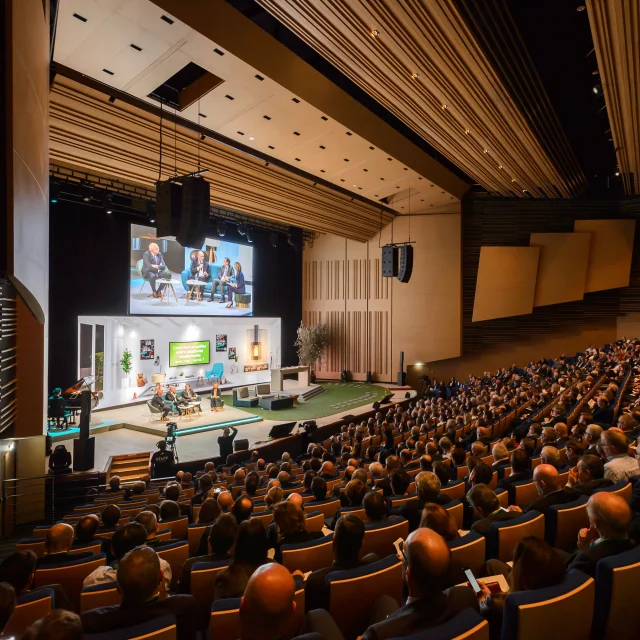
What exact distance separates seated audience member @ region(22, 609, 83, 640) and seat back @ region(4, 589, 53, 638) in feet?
2.84

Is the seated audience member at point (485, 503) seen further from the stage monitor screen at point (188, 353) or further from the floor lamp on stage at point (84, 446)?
the stage monitor screen at point (188, 353)

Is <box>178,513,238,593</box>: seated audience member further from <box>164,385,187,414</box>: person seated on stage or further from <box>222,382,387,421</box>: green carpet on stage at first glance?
<box>164,385,187,414</box>: person seated on stage

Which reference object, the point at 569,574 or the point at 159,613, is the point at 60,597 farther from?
the point at 569,574

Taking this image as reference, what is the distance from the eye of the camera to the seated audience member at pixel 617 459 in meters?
3.44

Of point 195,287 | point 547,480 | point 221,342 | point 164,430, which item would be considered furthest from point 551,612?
point 221,342

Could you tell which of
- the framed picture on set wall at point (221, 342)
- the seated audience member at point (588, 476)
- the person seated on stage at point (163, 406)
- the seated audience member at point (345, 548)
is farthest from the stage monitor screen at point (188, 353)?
the seated audience member at point (345, 548)

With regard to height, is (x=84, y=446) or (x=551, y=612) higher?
(x=551, y=612)

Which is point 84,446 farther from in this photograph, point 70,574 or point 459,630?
point 459,630

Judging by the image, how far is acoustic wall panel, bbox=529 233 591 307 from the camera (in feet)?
53.7

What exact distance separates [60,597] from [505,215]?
748 inches

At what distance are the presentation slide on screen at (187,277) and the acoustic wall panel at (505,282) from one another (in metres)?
9.23

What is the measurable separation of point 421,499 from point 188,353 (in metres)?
15.2

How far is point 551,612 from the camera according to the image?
1524 millimetres

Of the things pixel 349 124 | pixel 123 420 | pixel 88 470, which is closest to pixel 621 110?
pixel 349 124
